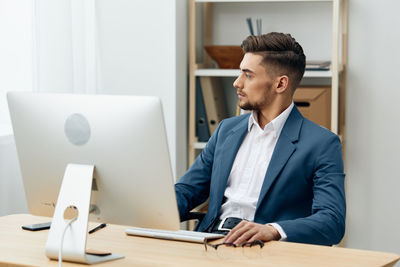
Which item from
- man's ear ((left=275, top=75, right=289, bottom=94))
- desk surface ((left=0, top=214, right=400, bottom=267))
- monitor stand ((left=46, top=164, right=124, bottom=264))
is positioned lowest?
desk surface ((left=0, top=214, right=400, bottom=267))

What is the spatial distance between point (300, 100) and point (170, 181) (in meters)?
1.88

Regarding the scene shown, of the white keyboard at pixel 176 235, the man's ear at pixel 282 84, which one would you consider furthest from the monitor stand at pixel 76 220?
the man's ear at pixel 282 84

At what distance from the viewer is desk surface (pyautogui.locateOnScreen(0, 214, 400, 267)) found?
1.54m

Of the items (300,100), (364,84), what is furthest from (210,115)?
(364,84)

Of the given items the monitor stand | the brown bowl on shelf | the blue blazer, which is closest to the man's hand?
the blue blazer

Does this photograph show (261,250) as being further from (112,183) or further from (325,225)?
(112,183)

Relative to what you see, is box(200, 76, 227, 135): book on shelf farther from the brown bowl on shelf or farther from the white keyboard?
the white keyboard

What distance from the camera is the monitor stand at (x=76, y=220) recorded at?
1.54m

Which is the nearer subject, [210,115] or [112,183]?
[112,183]

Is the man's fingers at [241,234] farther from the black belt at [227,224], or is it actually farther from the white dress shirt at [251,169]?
the white dress shirt at [251,169]

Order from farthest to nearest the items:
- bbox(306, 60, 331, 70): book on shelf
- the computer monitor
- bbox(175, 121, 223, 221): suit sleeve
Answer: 1. bbox(306, 60, 331, 70): book on shelf
2. bbox(175, 121, 223, 221): suit sleeve
3. the computer monitor

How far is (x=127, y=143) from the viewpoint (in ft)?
5.02

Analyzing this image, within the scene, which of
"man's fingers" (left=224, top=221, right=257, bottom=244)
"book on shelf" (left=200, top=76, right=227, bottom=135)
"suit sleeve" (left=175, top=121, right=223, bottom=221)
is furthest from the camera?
"book on shelf" (left=200, top=76, right=227, bottom=135)

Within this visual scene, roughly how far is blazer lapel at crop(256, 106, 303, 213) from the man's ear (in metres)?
0.12
